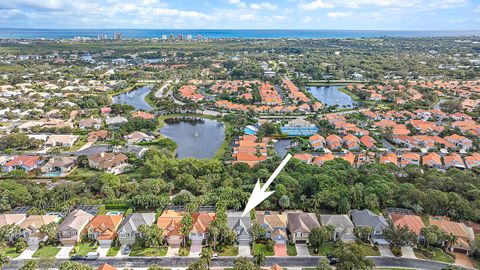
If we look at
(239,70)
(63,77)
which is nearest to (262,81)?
(239,70)

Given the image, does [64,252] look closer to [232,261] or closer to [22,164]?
[232,261]

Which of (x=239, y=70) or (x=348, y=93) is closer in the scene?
(x=348, y=93)

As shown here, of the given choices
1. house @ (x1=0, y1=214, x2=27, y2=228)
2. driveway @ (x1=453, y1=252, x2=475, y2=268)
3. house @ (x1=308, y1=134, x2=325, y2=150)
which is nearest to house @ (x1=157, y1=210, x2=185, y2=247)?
house @ (x1=0, y1=214, x2=27, y2=228)

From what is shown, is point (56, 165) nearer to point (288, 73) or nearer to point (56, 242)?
point (56, 242)

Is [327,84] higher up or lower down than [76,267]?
higher up

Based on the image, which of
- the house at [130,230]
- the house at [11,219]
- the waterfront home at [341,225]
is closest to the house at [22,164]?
the house at [11,219]

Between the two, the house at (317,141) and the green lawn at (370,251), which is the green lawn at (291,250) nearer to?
the green lawn at (370,251)
